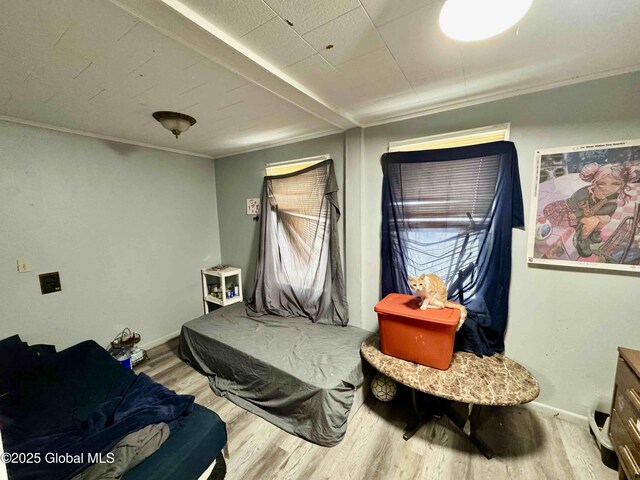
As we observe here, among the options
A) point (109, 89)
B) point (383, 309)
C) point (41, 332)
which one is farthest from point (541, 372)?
point (41, 332)

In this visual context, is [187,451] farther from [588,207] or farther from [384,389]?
[588,207]

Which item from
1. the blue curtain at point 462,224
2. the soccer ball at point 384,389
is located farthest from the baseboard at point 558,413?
the soccer ball at point 384,389

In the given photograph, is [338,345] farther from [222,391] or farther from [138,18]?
[138,18]

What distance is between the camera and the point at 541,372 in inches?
69.9

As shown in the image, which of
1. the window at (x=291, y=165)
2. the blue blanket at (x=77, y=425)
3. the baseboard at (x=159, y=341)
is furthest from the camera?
the baseboard at (x=159, y=341)

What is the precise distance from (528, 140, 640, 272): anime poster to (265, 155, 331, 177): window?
5.57ft

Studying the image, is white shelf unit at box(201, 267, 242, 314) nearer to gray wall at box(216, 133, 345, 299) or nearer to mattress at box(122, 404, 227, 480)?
gray wall at box(216, 133, 345, 299)

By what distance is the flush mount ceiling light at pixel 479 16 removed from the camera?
85 cm

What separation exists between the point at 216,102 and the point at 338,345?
6.59 ft

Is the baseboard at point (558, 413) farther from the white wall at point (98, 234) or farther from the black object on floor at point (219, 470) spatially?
the white wall at point (98, 234)

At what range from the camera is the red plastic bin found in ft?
5.13

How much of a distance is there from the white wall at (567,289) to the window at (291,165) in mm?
1050

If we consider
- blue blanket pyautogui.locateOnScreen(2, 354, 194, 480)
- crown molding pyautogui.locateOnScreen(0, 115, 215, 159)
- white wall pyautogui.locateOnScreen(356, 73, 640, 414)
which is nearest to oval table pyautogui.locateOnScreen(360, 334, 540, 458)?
white wall pyautogui.locateOnScreen(356, 73, 640, 414)

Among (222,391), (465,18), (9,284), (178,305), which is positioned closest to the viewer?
(465,18)
